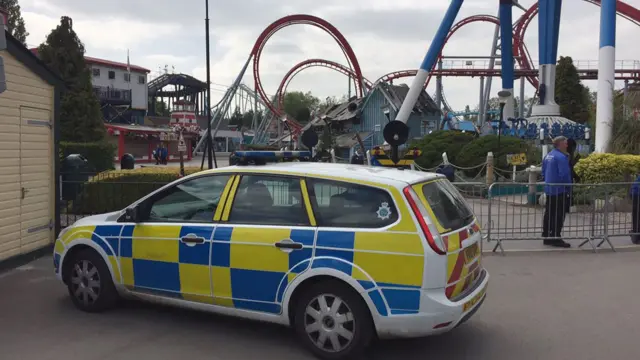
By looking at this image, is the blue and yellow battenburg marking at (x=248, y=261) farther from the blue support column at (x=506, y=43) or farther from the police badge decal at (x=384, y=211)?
the blue support column at (x=506, y=43)

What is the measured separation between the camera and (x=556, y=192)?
28.1ft

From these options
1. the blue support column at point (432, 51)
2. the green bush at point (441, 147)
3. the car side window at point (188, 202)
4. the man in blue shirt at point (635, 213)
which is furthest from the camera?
the blue support column at point (432, 51)

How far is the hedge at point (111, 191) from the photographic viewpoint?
11.2 metres

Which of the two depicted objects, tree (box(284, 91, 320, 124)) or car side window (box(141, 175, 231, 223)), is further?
tree (box(284, 91, 320, 124))

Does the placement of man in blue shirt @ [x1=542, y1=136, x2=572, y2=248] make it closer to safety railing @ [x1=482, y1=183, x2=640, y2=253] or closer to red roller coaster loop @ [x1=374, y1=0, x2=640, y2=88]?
safety railing @ [x1=482, y1=183, x2=640, y2=253]

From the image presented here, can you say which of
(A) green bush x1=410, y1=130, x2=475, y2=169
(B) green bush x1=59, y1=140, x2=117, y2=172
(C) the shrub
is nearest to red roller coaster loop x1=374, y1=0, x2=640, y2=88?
(A) green bush x1=410, y1=130, x2=475, y2=169

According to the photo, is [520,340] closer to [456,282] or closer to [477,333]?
[477,333]

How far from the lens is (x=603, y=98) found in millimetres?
18688

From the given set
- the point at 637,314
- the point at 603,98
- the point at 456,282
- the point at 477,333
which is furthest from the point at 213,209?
the point at 603,98

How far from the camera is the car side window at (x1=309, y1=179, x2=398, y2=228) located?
13.7 feet

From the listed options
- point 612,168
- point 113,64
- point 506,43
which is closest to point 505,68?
point 506,43

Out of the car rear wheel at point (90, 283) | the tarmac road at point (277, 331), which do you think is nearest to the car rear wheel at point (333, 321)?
the tarmac road at point (277, 331)

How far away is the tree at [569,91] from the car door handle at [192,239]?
45453 millimetres

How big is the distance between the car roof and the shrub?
9.03 metres
